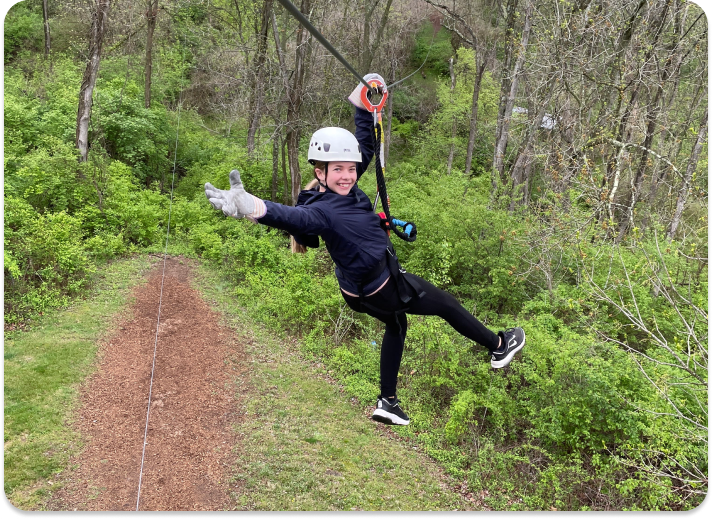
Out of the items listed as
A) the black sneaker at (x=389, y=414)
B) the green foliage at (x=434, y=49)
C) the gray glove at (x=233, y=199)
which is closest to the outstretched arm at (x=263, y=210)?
the gray glove at (x=233, y=199)

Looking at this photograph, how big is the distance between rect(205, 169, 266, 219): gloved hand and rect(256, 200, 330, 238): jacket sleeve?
95 mm

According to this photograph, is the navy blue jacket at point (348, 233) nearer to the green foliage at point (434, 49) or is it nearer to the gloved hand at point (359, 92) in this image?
the gloved hand at point (359, 92)

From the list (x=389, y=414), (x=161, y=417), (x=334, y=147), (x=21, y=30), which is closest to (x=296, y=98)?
(x=161, y=417)

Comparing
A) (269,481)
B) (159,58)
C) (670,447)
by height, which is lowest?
(269,481)

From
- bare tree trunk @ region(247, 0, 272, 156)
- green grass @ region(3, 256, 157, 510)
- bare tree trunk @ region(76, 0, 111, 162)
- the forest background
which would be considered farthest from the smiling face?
bare tree trunk @ region(76, 0, 111, 162)

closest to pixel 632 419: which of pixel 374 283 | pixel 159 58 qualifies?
pixel 374 283

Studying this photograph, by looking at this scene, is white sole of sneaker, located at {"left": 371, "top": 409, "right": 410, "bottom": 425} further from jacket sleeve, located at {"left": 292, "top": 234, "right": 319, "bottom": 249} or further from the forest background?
the forest background

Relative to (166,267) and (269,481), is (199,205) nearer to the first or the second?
(166,267)

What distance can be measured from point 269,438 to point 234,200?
417 centimetres

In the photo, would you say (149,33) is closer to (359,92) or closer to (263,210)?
(359,92)

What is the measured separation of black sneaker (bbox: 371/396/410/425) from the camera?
11.8 ft

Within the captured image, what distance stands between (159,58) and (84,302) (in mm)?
14457

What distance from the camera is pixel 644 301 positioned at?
6.35m

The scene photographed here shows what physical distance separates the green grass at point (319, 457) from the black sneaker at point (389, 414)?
1801mm
